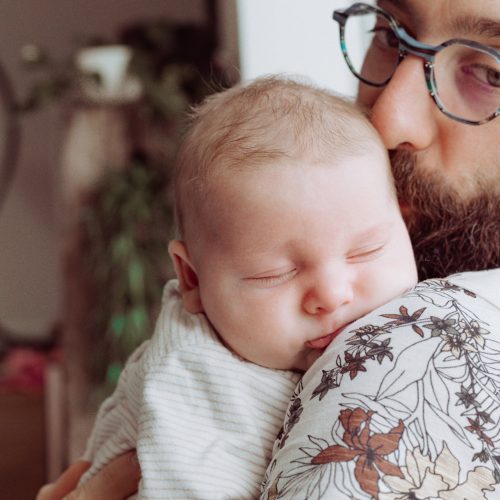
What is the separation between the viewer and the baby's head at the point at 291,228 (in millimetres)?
1021

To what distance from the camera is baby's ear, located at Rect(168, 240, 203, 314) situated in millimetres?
1153

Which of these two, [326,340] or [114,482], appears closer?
[326,340]

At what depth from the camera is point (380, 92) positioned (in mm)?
1412

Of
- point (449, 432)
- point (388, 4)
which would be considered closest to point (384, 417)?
point (449, 432)

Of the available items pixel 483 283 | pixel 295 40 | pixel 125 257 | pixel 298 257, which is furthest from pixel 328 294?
pixel 125 257

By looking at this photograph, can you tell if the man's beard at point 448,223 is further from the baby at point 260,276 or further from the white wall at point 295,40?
the white wall at point 295,40

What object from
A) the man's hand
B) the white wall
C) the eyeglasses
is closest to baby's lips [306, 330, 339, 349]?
the man's hand

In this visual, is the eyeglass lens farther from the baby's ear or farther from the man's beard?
the baby's ear

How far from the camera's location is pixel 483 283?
1.01 meters

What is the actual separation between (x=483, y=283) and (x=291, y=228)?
24 centimetres

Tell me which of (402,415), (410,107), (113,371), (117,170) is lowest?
(113,371)

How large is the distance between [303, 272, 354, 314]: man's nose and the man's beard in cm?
34

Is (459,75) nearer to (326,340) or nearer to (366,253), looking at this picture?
(366,253)

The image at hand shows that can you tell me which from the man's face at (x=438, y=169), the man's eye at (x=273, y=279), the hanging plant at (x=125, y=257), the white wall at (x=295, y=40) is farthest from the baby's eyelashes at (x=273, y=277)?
the hanging plant at (x=125, y=257)
